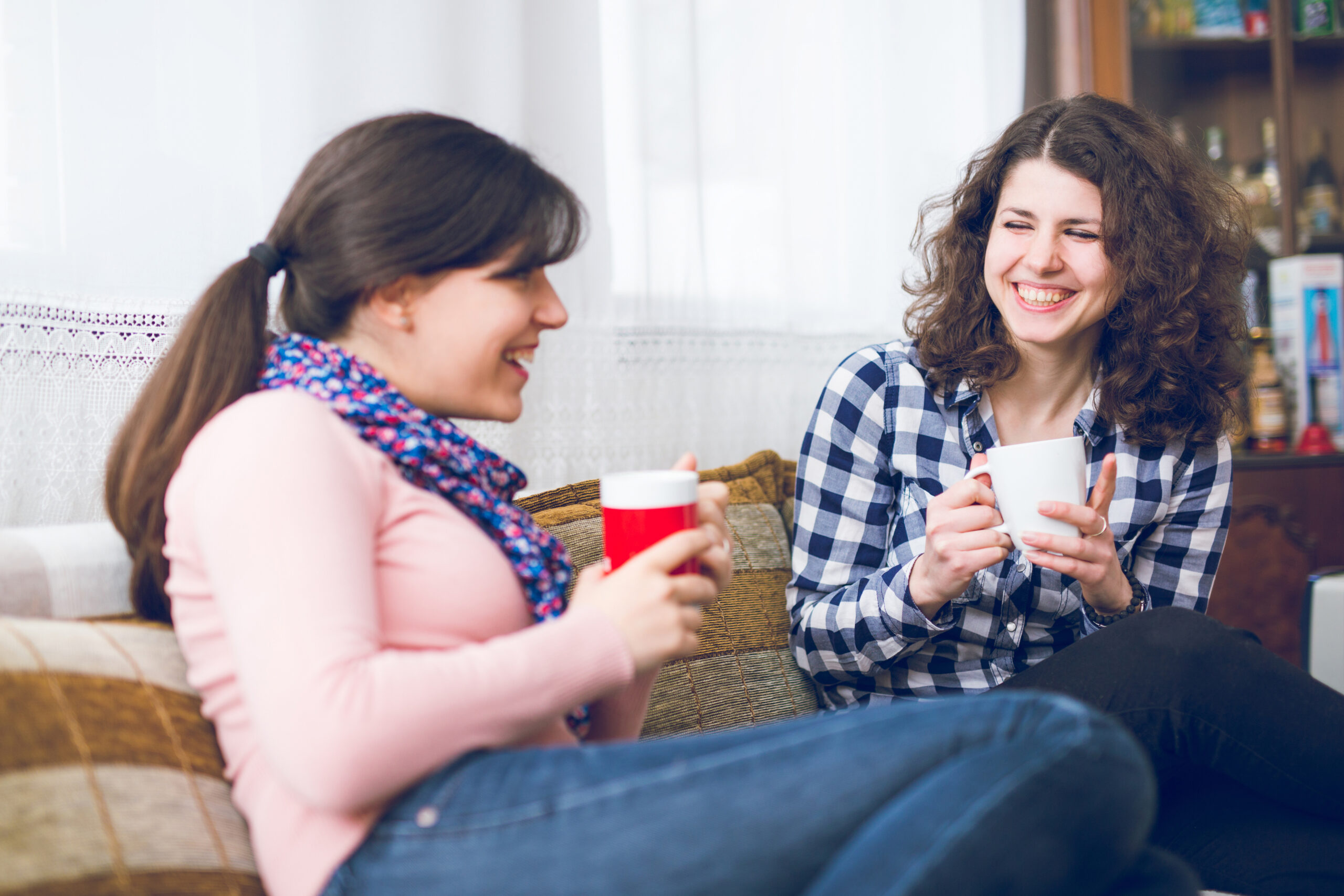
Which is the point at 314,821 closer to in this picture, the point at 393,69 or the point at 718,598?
the point at 718,598

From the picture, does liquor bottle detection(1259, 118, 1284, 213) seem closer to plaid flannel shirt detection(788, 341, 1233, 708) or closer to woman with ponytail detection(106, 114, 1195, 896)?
plaid flannel shirt detection(788, 341, 1233, 708)

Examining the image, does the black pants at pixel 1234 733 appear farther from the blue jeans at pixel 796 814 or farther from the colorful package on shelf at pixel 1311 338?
the colorful package on shelf at pixel 1311 338

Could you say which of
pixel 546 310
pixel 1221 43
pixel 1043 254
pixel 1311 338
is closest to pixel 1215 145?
pixel 1221 43

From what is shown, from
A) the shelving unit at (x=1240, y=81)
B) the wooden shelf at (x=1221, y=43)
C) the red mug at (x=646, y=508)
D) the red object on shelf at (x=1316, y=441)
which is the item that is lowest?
the red object on shelf at (x=1316, y=441)

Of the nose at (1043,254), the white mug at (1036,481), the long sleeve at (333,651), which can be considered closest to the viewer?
the long sleeve at (333,651)

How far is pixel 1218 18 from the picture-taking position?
7.50 feet

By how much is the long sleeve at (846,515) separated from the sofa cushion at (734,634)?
39 millimetres

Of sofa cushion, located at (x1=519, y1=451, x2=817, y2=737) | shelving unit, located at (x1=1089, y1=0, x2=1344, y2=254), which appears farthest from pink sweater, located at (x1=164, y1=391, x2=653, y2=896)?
shelving unit, located at (x1=1089, y1=0, x2=1344, y2=254)

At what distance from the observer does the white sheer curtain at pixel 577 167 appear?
114 centimetres

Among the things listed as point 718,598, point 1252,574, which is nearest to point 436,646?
point 718,598

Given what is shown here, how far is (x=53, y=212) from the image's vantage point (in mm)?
1140

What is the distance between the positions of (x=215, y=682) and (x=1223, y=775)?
1078 mm

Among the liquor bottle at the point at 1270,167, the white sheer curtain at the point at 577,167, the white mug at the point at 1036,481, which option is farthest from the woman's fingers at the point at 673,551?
the liquor bottle at the point at 1270,167

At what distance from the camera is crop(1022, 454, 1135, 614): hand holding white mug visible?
961mm
